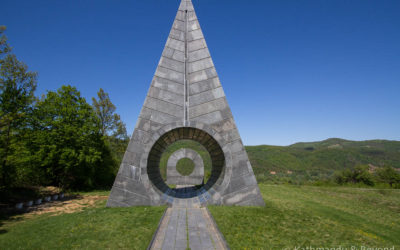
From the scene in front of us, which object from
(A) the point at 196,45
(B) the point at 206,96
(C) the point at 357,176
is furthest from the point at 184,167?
(A) the point at 196,45

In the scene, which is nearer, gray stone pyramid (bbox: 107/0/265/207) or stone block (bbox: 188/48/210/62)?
gray stone pyramid (bbox: 107/0/265/207)

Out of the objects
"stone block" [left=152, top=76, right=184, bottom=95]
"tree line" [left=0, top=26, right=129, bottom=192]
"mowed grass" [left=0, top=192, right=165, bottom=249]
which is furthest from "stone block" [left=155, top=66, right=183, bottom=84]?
"tree line" [left=0, top=26, right=129, bottom=192]

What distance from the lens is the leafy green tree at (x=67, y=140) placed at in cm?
1644

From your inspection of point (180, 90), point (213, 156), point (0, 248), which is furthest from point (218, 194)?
point (0, 248)

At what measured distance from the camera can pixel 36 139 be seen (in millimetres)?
16359

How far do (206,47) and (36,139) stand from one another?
17.9 m

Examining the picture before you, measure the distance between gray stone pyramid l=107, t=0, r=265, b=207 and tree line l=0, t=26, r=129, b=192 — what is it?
32.8ft

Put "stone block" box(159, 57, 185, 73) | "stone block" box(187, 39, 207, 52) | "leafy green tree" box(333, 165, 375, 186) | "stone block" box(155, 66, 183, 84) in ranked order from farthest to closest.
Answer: "leafy green tree" box(333, 165, 375, 186), "stone block" box(187, 39, 207, 52), "stone block" box(159, 57, 185, 73), "stone block" box(155, 66, 183, 84)

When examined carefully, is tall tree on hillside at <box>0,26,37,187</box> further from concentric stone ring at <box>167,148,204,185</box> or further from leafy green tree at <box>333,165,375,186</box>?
leafy green tree at <box>333,165,375,186</box>

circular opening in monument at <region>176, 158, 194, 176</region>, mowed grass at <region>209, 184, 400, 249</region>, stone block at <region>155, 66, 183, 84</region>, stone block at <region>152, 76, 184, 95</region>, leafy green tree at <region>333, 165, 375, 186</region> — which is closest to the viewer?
mowed grass at <region>209, 184, 400, 249</region>

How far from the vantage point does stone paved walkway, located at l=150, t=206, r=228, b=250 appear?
17.4 feet

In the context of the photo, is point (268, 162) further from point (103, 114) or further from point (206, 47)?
point (206, 47)

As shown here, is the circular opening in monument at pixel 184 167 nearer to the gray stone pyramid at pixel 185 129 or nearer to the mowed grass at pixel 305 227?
the gray stone pyramid at pixel 185 129

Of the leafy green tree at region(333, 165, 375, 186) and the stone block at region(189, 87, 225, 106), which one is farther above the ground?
the stone block at region(189, 87, 225, 106)
